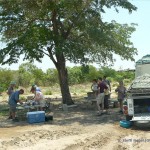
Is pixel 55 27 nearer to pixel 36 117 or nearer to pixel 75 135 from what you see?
pixel 36 117

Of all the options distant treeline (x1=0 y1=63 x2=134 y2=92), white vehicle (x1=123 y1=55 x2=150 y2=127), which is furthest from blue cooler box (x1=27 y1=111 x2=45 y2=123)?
distant treeline (x1=0 y1=63 x2=134 y2=92)

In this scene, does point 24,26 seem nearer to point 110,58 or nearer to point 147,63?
point 110,58

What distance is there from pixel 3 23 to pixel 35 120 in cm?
816

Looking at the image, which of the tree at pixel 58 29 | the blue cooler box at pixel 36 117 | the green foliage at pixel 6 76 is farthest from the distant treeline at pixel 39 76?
the blue cooler box at pixel 36 117

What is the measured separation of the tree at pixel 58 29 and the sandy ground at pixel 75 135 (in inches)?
200

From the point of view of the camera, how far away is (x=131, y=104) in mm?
14086

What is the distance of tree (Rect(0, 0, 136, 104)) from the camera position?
20.4 metres

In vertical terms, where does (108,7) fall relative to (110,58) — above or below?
above

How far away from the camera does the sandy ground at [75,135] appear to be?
36.7 feet

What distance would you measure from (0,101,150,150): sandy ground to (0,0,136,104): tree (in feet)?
16.7

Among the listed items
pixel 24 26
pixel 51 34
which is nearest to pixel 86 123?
pixel 51 34

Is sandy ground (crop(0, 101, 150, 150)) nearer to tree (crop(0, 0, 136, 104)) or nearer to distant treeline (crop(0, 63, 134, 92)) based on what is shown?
tree (crop(0, 0, 136, 104))

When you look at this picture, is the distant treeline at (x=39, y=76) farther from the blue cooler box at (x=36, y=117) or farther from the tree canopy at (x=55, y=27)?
the blue cooler box at (x=36, y=117)

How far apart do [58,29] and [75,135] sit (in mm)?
10892
